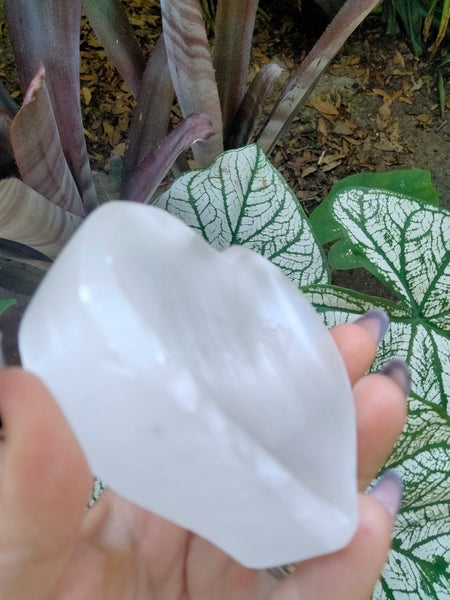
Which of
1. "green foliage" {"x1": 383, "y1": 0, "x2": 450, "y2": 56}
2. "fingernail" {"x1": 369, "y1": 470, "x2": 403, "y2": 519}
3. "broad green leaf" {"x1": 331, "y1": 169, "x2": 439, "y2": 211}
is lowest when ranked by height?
"fingernail" {"x1": 369, "y1": 470, "x2": 403, "y2": 519}

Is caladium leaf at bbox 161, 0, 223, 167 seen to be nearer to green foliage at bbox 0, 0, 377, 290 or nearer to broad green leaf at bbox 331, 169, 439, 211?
green foliage at bbox 0, 0, 377, 290

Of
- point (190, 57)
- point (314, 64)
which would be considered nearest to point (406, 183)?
point (314, 64)

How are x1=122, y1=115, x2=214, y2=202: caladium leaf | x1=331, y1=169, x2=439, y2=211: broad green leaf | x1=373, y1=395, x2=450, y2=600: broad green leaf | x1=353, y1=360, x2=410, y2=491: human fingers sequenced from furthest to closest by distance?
x1=331, y1=169, x2=439, y2=211: broad green leaf → x1=122, y1=115, x2=214, y2=202: caladium leaf → x1=373, y1=395, x2=450, y2=600: broad green leaf → x1=353, y1=360, x2=410, y2=491: human fingers

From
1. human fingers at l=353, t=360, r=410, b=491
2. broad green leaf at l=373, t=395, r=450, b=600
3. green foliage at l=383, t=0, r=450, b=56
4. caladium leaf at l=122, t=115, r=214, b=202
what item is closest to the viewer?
human fingers at l=353, t=360, r=410, b=491

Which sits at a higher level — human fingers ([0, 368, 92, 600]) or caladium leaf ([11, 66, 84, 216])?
caladium leaf ([11, 66, 84, 216])

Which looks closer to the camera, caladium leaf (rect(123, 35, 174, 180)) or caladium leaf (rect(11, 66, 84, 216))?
caladium leaf (rect(11, 66, 84, 216))

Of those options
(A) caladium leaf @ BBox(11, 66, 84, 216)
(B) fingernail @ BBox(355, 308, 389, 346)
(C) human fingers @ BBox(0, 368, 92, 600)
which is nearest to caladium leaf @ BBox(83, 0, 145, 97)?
(A) caladium leaf @ BBox(11, 66, 84, 216)

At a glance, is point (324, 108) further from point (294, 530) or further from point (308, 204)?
point (294, 530)
